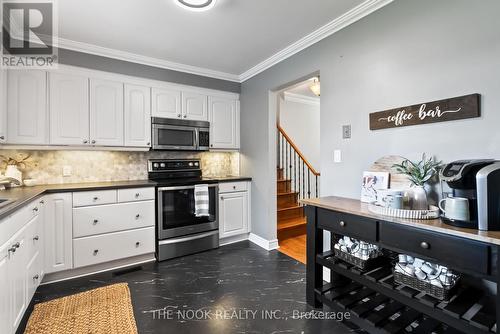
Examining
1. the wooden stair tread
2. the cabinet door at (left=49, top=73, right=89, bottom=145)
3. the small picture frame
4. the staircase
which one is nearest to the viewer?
the small picture frame

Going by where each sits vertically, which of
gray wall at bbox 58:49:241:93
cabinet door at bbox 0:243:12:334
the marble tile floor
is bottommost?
the marble tile floor

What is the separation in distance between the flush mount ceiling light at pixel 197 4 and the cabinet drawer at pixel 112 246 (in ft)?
7.72

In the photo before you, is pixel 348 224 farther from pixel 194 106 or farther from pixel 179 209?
pixel 194 106

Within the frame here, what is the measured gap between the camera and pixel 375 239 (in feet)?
5.26

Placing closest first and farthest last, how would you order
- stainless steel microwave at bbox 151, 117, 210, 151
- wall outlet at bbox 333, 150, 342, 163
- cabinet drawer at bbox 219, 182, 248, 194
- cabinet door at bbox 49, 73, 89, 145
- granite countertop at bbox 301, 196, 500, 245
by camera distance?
granite countertop at bbox 301, 196, 500, 245, wall outlet at bbox 333, 150, 342, 163, cabinet door at bbox 49, 73, 89, 145, stainless steel microwave at bbox 151, 117, 210, 151, cabinet drawer at bbox 219, 182, 248, 194

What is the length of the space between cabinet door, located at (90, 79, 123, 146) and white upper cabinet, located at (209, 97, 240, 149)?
4.06 feet

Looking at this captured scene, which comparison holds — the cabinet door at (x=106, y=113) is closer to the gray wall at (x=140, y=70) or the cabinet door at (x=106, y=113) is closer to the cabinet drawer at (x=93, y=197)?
the gray wall at (x=140, y=70)

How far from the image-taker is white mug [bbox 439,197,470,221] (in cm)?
129

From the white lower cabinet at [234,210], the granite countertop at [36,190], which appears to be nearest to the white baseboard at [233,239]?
the white lower cabinet at [234,210]

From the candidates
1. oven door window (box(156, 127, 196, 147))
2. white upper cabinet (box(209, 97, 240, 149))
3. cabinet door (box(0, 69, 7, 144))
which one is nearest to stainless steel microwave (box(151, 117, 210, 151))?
oven door window (box(156, 127, 196, 147))

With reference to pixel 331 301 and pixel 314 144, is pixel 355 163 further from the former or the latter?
pixel 314 144

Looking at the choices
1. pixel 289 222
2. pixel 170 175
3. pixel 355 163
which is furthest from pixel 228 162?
pixel 355 163

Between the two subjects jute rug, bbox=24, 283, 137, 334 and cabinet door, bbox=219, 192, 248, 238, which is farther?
cabinet door, bbox=219, 192, 248, 238

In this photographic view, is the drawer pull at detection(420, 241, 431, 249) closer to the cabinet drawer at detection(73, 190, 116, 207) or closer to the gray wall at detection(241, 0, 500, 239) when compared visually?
the gray wall at detection(241, 0, 500, 239)
